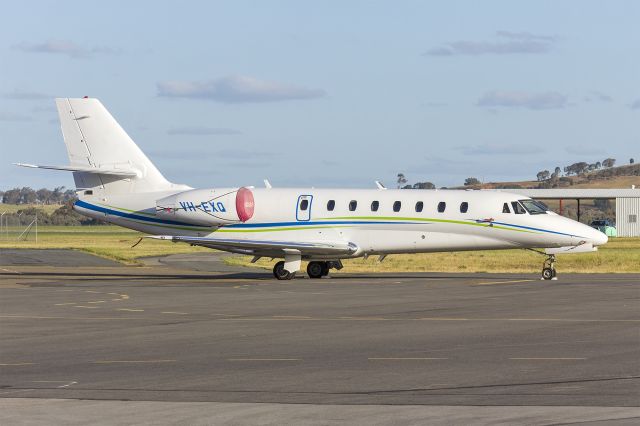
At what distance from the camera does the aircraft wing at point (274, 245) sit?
39.8 metres

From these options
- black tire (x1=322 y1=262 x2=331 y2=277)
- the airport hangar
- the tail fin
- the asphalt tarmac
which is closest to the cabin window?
the asphalt tarmac

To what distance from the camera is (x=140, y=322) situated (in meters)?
23.8

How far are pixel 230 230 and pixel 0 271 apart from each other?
10631mm

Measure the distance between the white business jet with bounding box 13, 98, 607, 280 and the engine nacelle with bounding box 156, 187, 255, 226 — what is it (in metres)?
0.04

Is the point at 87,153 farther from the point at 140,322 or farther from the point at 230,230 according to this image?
the point at 140,322

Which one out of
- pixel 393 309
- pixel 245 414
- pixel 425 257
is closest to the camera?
pixel 245 414

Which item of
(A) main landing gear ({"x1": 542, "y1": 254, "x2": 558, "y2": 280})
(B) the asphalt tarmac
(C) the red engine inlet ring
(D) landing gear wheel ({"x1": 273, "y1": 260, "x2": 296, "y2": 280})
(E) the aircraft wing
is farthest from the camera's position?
(C) the red engine inlet ring

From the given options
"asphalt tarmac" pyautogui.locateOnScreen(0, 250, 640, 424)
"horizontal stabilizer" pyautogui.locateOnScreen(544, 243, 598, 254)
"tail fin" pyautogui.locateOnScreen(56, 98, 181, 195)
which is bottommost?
"asphalt tarmac" pyautogui.locateOnScreen(0, 250, 640, 424)

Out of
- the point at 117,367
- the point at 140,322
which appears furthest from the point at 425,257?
the point at 117,367

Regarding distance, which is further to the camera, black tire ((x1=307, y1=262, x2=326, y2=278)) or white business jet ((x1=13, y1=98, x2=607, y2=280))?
black tire ((x1=307, y1=262, x2=326, y2=278))

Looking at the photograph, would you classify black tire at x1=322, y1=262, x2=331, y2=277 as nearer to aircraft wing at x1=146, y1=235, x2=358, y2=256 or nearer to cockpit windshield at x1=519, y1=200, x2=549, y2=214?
aircraft wing at x1=146, y1=235, x2=358, y2=256

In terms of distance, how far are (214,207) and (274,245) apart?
129 inches

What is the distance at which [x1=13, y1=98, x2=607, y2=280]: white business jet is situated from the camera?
39.2 meters

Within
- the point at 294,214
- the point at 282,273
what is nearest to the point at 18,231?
the point at 294,214
